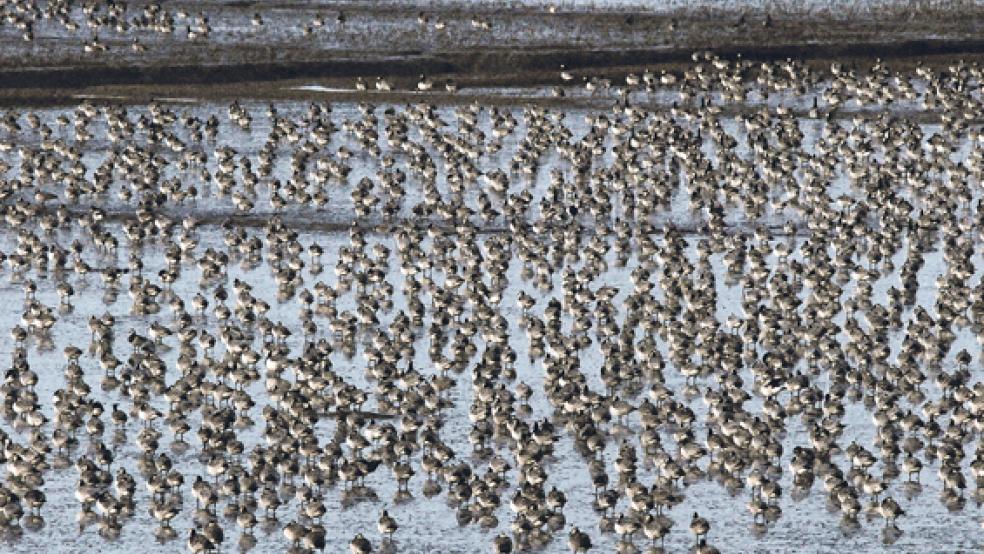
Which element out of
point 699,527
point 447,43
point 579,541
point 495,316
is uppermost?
point 447,43

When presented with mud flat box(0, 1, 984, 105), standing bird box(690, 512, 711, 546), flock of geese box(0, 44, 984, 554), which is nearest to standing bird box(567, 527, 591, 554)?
flock of geese box(0, 44, 984, 554)

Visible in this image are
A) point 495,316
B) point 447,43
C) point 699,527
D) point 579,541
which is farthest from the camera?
point 447,43

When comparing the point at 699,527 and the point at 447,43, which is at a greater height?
the point at 447,43

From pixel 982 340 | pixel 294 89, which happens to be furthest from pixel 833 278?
pixel 294 89

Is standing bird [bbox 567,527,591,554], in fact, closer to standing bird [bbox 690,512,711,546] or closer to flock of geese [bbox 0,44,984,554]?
flock of geese [bbox 0,44,984,554]

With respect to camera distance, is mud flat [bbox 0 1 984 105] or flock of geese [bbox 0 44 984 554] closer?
flock of geese [bbox 0 44 984 554]

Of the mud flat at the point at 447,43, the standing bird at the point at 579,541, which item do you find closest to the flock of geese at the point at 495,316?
the standing bird at the point at 579,541

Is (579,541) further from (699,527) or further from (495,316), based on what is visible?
(495,316)

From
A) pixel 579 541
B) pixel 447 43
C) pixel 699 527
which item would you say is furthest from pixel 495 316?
pixel 447 43

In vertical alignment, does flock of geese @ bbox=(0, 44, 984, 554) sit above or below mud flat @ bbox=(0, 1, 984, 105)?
below
